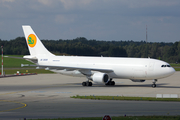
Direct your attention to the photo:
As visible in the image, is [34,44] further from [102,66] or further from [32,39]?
[102,66]

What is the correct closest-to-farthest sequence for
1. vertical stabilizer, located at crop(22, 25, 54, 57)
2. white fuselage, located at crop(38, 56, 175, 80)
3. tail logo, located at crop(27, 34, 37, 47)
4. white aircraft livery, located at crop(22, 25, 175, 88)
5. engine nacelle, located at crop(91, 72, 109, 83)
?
white fuselage, located at crop(38, 56, 175, 80), white aircraft livery, located at crop(22, 25, 175, 88), engine nacelle, located at crop(91, 72, 109, 83), vertical stabilizer, located at crop(22, 25, 54, 57), tail logo, located at crop(27, 34, 37, 47)

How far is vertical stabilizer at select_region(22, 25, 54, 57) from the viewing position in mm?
52625

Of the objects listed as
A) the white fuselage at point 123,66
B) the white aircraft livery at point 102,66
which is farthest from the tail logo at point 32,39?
the white fuselage at point 123,66

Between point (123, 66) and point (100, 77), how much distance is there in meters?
3.85

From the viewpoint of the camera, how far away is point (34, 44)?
52.8m

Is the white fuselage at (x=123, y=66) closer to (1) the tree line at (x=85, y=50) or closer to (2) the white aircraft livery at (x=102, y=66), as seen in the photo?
(2) the white aircraft livery at (x=102, y=66)

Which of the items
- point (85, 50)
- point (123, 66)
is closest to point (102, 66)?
point (123, 66)

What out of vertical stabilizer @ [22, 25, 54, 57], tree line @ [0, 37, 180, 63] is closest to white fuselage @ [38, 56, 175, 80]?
vertical stabilizer @ [22, 25, 54, 57]

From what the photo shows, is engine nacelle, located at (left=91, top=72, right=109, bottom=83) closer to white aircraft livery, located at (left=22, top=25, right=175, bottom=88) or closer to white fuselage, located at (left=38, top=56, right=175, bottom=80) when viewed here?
white aircraft livery, located at (left=22, top=25, right=175, bottom=88)

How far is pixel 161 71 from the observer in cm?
4144

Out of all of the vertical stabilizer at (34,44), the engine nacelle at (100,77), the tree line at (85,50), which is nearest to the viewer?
the engine nacelle at (100,77)

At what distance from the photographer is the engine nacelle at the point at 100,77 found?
141 ft

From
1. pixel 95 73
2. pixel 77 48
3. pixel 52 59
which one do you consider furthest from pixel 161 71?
pixel 77 48

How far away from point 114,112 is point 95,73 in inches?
877
